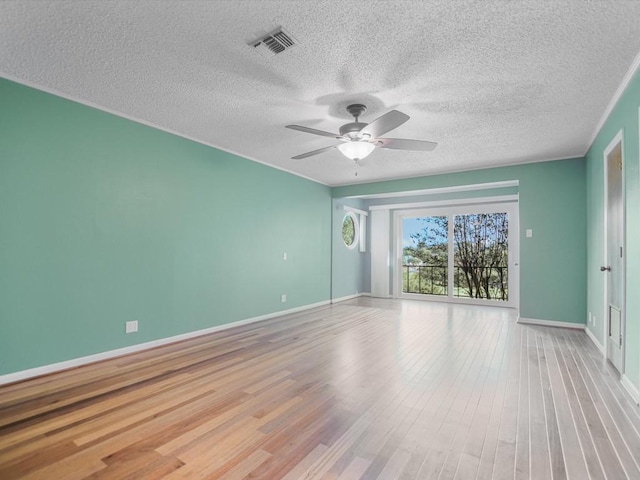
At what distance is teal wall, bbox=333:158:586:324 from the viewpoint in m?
4.65

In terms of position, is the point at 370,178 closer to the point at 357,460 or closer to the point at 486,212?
the point at 486,212

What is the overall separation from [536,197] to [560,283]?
132 centimetres

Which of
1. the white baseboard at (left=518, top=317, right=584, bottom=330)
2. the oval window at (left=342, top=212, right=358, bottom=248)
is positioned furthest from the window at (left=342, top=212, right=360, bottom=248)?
the white baseboard at (left=518, top=317, right=584, bottom=330)

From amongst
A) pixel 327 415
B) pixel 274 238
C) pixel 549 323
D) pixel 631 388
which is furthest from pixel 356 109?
pixel 549 323

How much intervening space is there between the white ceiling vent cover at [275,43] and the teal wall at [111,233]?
2.05 m

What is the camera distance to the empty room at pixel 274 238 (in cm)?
184

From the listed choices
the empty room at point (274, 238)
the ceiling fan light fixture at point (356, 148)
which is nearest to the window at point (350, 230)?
the empty room at point (274, 238)

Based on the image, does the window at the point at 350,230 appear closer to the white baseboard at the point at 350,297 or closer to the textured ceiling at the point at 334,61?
the white baseboard at the point at 350,297

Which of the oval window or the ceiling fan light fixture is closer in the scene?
the ceiling fan light fixture

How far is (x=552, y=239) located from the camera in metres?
4.83

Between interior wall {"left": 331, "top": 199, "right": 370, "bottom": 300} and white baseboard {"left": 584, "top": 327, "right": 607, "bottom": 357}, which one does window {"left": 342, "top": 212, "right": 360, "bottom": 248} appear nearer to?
interior wall {"left": 331, "top": 199, "right": 370, "bottom": 300}

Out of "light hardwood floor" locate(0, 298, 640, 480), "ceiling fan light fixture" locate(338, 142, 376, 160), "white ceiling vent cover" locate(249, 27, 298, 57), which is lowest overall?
"light hardwood floor" locate(0, 298, 640, 480)

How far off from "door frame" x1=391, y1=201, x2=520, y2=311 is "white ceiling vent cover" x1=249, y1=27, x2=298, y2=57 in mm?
5008

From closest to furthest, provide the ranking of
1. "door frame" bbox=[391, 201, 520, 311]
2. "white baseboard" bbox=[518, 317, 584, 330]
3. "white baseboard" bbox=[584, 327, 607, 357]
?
"white baseboard" bbox=[584, 327, 607, 357] < "white baseboard" bbox=[518, 317, 584, 330] < "door frame" bbox=[391, 201, 520, 311]
